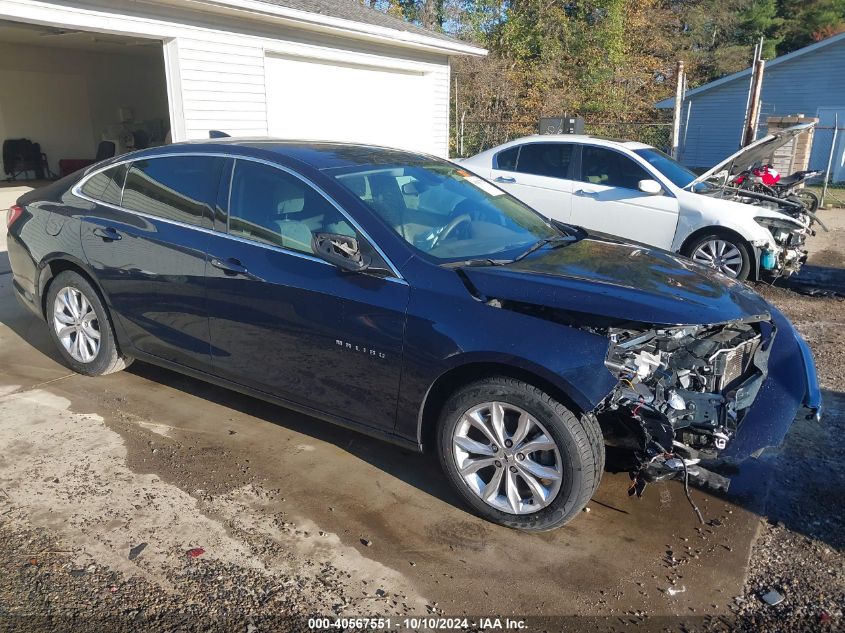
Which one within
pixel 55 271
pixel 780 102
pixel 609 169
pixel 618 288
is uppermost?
pixel 780 102

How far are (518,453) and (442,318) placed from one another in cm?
72

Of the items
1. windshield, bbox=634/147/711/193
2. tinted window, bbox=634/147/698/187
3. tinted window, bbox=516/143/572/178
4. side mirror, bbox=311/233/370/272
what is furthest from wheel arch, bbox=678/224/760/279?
side mirror, bbox=311/233/370/272

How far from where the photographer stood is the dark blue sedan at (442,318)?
3.11 metres

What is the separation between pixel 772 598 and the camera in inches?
111

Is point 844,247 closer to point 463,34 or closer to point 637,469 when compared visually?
point 637,469

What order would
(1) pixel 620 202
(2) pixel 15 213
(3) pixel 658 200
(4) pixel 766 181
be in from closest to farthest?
(2) pixel 15 213 < (3) pixel 658 200 < (1) pixel 620 202 < (4) pixel 766 181

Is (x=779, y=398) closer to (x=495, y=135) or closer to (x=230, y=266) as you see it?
(x=230, y=266)

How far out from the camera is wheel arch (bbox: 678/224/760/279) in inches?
294

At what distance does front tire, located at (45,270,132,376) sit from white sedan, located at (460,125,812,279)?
551 centimetres

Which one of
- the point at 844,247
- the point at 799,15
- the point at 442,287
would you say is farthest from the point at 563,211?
the point at 799,15

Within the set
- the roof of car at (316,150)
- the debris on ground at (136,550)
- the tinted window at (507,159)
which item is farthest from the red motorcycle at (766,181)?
the debris on ground at (136,550)

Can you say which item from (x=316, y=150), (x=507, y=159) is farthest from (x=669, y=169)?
(x=316, y=150)

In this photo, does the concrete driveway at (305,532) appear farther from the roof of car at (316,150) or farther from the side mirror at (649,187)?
the side mirror at (649,187)

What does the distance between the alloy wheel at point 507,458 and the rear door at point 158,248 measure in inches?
69.8
